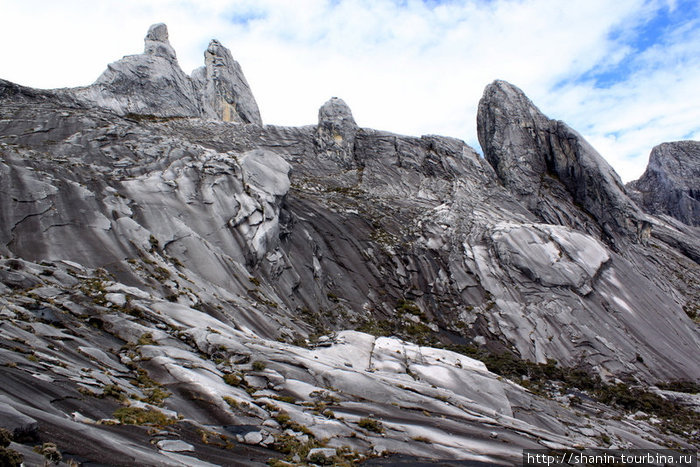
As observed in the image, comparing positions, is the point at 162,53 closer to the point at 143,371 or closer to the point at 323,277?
the point at 323,277

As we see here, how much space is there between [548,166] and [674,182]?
6698 centimetres

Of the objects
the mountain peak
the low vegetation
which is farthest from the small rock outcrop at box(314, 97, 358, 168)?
the low vegetation

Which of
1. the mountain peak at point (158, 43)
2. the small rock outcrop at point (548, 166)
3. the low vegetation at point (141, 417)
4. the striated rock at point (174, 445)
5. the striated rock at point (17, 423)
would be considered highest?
the mountain peak at point (158, 43)

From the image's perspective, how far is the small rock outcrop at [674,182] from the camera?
111938 mm

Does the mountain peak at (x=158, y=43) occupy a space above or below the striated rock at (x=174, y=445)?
above

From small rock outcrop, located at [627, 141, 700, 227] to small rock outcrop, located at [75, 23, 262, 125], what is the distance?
114 m

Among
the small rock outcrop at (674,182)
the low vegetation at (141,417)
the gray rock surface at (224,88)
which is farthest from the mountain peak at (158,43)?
the small rock outcrop at (674,182)

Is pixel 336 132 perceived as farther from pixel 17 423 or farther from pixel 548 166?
pixel 17 423

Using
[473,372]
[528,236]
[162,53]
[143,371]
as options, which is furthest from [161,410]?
[162,53]

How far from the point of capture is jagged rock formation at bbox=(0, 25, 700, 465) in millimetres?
15055

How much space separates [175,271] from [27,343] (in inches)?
632

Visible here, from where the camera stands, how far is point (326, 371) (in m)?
21.0

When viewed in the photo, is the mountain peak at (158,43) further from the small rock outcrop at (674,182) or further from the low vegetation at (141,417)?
the small rock outcrop at (674,182)

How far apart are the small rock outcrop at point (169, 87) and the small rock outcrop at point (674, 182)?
114m
